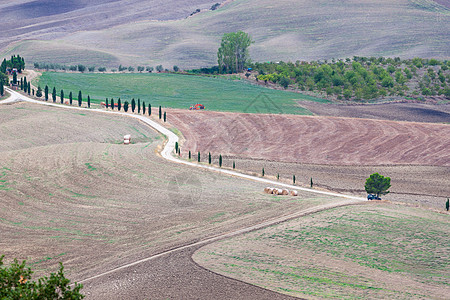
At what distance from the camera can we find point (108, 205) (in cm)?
4250

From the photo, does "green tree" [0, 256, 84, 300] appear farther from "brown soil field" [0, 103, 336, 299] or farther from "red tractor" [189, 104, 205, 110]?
"red tractor" [189, 104, 205, 110]

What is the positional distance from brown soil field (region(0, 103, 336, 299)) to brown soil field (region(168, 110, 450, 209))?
406 inches

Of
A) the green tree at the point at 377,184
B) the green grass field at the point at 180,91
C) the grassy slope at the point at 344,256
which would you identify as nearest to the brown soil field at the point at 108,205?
the grassy slope at the point at 344,256

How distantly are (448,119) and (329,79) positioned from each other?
37.1m

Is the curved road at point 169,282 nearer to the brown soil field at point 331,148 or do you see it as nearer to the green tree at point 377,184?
the green tree at point 377,184

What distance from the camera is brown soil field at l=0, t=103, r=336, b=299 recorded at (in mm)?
32884

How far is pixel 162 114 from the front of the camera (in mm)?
88688

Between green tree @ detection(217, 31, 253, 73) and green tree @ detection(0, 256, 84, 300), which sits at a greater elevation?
green tree @ detection(217, 31, 253, 73)

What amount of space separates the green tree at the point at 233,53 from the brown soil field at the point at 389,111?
42507mm

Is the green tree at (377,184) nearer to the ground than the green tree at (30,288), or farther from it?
nearer to the ground

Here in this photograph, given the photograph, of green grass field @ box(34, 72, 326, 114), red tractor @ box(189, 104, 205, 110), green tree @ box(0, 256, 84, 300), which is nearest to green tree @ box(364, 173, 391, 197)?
green tree @ box(0, 256, 84, 300)

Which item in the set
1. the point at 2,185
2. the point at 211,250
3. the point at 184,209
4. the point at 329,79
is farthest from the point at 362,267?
the point at 329,79

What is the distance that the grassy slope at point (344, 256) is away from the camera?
27672 millimetres

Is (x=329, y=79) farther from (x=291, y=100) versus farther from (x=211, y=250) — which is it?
(x=211, y=250)
